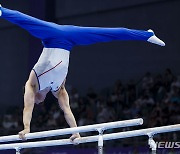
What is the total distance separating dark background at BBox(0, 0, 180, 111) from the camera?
47.5 feet

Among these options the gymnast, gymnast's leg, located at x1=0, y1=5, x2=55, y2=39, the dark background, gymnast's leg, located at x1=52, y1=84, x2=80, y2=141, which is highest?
the dark background

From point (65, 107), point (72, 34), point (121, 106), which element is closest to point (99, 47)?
point (121, 106)

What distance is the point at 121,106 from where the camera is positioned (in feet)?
43.9

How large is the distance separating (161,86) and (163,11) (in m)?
2.86

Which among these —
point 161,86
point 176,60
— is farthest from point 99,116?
point 176,60

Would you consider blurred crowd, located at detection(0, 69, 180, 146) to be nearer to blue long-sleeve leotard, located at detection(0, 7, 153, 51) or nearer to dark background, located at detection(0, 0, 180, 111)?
dark background, located at detection(0, 0, 180, 111)

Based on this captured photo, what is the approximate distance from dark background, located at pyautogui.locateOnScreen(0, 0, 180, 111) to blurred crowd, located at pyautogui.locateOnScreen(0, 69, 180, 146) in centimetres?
66

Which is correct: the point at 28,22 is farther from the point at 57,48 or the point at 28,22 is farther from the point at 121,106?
the point at 121,106

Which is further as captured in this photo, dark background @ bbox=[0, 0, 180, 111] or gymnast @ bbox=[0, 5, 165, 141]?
dark background @ bbox=[0, 0, 180, 111]

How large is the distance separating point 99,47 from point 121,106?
3.18m

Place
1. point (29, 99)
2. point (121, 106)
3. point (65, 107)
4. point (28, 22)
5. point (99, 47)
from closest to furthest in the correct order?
1. point (28, 22)
2. point (29, 99)
3. point (65, 107)
4. point (121, 106)
5. point (99, 47)

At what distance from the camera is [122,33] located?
5906 millimetres

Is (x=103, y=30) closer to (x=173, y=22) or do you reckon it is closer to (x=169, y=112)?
(x=169, y=112)

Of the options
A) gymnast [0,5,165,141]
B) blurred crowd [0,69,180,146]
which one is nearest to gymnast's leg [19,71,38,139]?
gymnast [0,5,165,141]
